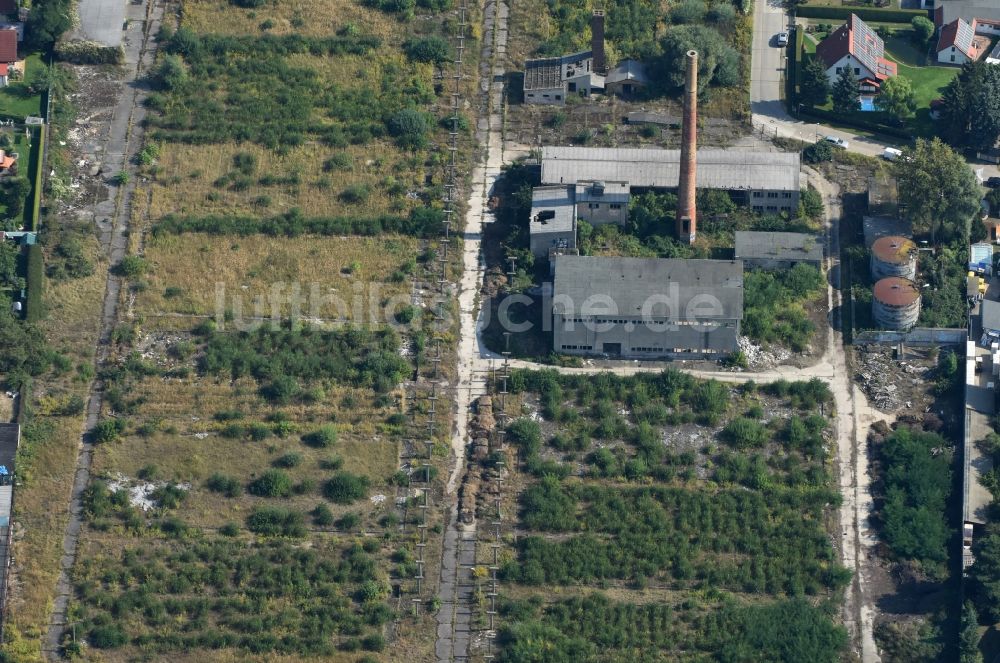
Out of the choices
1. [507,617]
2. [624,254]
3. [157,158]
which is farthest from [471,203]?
[507,617]

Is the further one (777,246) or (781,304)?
(777,246)

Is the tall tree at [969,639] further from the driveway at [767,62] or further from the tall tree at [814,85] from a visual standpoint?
the tall tree at [814,85]

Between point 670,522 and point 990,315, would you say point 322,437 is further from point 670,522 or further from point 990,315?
point 990,315

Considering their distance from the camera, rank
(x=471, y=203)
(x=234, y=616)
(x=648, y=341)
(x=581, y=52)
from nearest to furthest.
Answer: (x=234, y=616) < (x=648, y=341) < (x=471, y=203) < (x=581, y=52)

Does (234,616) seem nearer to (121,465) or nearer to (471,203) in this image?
(121,465)

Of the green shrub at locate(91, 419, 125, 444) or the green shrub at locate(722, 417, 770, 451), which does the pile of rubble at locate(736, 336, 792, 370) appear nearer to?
the green shrub at locate(722, 417, 770, 451)

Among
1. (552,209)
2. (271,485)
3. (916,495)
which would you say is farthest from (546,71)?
(916,495)
